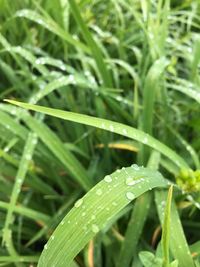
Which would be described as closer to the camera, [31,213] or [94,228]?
[94,228]

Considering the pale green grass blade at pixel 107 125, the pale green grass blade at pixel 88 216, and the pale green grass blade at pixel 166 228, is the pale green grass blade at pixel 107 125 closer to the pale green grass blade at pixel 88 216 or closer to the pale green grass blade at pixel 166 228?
the pale green grass blade at pixel 88 216

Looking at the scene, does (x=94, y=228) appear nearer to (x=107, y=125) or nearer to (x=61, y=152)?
(x=107, y=125)

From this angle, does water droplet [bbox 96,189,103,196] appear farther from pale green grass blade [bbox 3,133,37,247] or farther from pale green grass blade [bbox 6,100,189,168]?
pale green grass blade [bbox 3,133,37,247]

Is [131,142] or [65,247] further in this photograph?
[131,142]

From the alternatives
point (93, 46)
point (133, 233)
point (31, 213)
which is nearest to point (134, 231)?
point (133, 233)

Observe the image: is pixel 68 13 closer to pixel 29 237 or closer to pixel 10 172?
pixel 10 172

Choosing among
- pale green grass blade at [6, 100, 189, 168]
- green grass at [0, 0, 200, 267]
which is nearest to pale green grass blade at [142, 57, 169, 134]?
green grass at [0, 0, 200, 267]

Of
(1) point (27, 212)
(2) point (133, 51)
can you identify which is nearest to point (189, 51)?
(2) point (133, 51)
